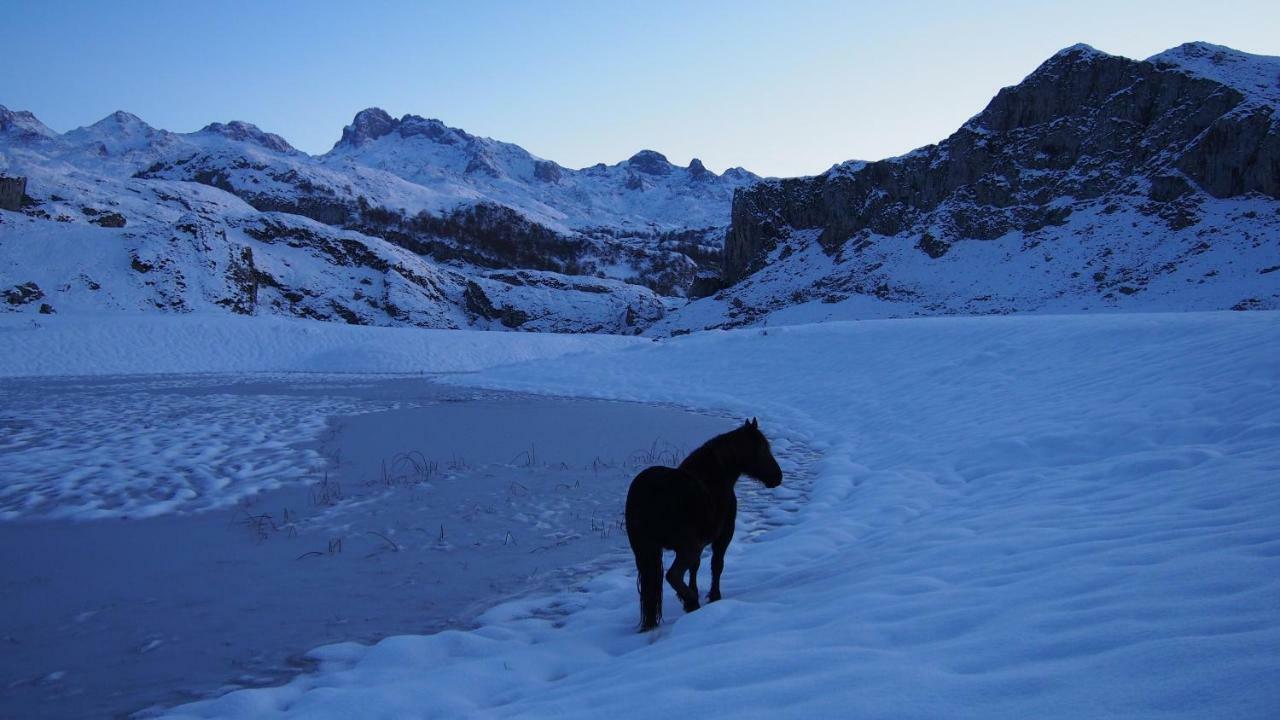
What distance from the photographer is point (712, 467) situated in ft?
15.9

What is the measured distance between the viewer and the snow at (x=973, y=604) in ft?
7.64

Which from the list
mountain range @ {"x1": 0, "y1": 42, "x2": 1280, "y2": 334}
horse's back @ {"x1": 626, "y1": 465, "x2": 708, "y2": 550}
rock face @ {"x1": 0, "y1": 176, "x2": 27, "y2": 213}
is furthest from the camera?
rock face @ {"x1": 0, "y1": 176, "x2": 27, "y2": 213}

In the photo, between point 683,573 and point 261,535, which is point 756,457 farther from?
point 261,535

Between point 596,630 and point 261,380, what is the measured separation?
2638 cm

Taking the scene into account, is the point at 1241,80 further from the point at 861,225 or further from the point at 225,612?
the point at 225,612

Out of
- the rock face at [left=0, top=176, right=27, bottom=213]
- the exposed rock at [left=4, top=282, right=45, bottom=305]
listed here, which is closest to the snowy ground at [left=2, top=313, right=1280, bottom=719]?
the exposed rock at [left=4, top=282, right=45, bottom=305]

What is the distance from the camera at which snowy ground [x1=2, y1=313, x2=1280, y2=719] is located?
2.34m

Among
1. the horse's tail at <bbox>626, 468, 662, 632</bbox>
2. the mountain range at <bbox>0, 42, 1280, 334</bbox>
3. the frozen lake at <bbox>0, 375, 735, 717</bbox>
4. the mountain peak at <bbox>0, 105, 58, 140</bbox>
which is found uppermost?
the mountain peak at <bbox>0, 105, 58, 140</bbox>

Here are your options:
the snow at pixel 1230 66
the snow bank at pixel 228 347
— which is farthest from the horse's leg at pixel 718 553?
the snow at pixel 1230 66

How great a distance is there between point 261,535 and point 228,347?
32651mm

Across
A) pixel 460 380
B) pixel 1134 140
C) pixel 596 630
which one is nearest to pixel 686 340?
pixel 460 380

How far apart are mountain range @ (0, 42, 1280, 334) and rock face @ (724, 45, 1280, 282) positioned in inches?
8.2

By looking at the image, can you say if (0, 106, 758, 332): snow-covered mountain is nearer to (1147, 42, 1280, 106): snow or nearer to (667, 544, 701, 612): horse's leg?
(667, 544, 701, 612): horse's leg

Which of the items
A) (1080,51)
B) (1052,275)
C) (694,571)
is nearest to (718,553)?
(694,571)
